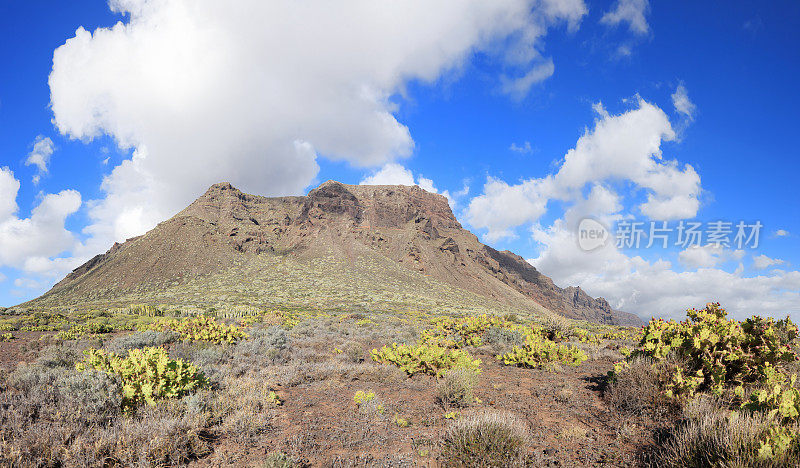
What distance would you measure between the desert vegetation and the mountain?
34277mm

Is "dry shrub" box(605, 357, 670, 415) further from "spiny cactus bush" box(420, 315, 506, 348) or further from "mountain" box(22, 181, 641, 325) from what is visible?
"mountain" box(22, 181, 641, 325)

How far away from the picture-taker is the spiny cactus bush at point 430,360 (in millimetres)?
8797

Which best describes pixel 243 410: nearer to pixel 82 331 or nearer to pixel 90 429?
pixel 90 429

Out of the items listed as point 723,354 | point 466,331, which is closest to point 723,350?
point 723,354

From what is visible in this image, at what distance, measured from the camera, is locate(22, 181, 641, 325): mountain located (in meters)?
58.5

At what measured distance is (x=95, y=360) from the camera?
642 cm

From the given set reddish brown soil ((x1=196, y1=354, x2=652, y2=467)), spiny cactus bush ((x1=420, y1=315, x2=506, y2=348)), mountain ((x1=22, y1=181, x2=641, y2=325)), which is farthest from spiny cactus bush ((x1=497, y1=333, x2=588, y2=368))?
mountain ((x1=22, y1=181, x2=641, y2=325))

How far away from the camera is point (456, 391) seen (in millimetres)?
6836

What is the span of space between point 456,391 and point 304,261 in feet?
271

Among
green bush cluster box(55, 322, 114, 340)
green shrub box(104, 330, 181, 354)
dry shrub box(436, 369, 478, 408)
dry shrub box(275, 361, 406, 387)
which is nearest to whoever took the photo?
dry shrub box(436, 369, 478, 408)

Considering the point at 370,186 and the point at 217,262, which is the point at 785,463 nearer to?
the point at 217,262

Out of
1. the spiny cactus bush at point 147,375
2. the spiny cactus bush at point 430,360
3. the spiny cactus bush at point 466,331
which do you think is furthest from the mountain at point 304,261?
the spiny cactus bush at point 147,375

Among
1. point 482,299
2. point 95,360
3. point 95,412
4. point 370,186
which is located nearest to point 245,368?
point 95,360

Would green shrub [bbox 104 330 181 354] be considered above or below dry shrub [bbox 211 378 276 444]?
above
